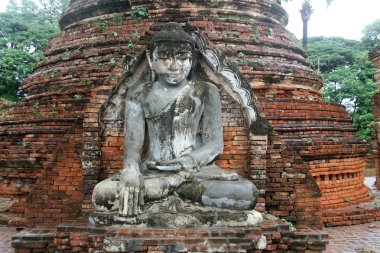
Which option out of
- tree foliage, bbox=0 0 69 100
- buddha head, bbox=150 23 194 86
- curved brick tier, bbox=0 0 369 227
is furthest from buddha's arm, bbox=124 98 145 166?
tree foliage, bbox=0 0 69 100

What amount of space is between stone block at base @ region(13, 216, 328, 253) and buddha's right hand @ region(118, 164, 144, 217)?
166 mm

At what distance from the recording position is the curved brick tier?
5.12m

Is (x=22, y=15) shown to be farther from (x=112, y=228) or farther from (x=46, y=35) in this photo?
(x=112, y=228)

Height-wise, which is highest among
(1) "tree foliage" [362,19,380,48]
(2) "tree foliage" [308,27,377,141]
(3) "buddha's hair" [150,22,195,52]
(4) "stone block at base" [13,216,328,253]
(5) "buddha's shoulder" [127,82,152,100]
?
(1) "tree foliage" [362,19,380,48]

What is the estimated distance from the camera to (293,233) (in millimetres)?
4535

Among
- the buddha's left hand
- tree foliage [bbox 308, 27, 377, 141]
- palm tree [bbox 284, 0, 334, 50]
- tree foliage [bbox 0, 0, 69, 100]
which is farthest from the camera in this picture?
palm tree [bbox 284, 0, 334, 50]

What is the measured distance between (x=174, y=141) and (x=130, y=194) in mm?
820

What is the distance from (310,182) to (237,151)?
51.8 inches

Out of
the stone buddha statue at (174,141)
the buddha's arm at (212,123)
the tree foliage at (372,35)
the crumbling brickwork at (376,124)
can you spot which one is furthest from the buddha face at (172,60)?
the tree foliage at (372,35)

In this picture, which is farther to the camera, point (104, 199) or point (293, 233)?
point (293, 233)

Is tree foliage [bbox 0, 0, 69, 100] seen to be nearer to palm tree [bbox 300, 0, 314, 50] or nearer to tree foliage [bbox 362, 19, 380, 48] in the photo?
palm tree [bbox 300, 0, 314, 50]

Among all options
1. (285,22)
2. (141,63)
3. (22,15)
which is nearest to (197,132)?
(141,63)

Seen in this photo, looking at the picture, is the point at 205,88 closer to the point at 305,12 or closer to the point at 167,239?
the point at 167,239

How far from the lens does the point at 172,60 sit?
4.43 metres
